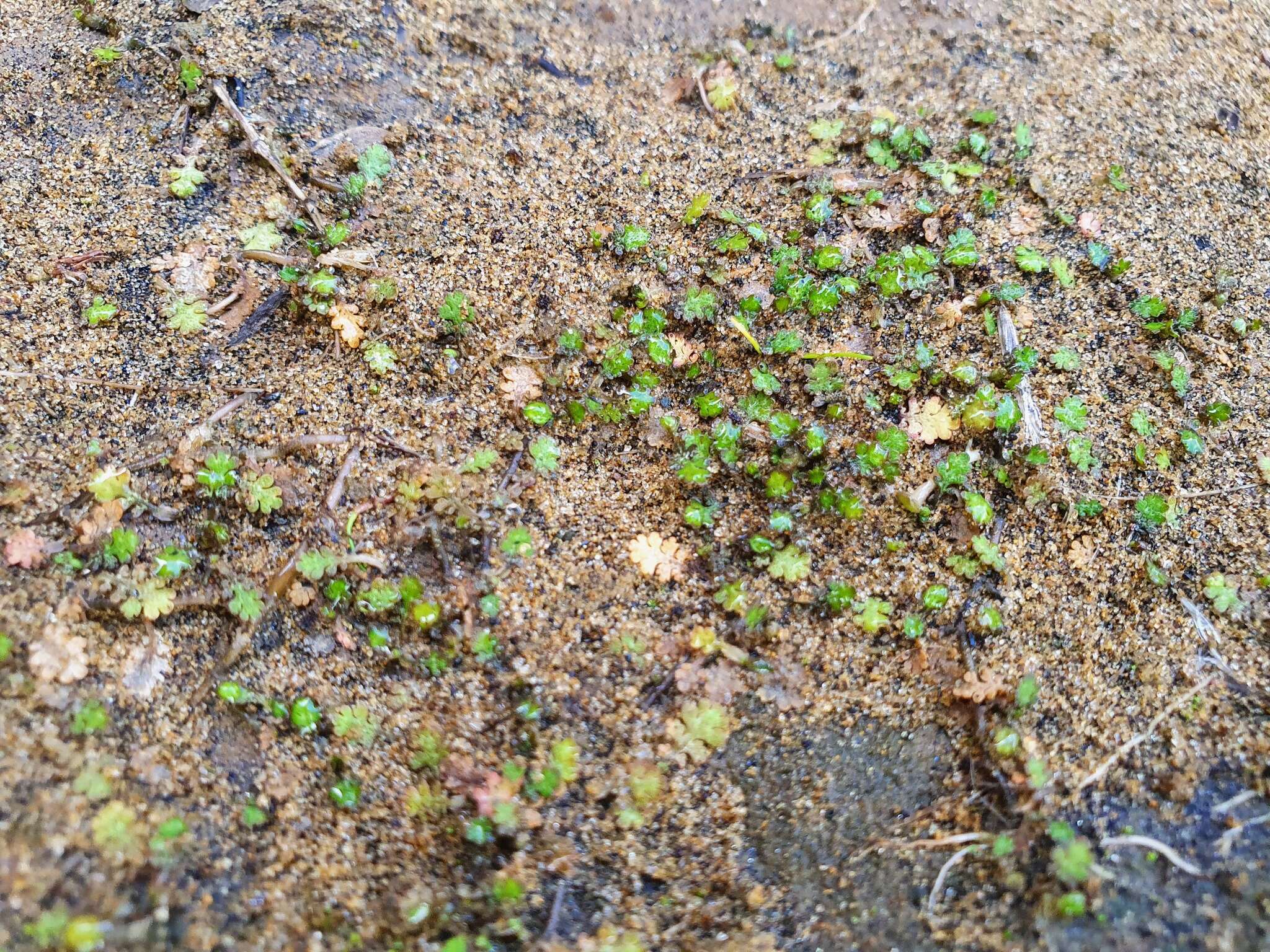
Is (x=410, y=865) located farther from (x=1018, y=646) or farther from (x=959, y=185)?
(x=959, y=185)

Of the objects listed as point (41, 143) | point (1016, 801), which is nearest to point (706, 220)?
point (1016, 801)

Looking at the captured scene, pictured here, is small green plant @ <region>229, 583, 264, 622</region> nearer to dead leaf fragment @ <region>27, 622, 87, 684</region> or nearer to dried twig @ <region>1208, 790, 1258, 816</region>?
dead leaf fragment @ <region>27, 622, 87, 684</region>

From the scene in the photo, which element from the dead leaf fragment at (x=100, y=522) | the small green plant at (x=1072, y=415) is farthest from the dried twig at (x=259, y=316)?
the small green plant at (x=1072, y=415)

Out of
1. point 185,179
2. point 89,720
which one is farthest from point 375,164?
point 89,720

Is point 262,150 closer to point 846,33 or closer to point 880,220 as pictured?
point 880,220

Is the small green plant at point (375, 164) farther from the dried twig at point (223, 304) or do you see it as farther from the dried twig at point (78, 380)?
the dried twig at point (78, 380)
